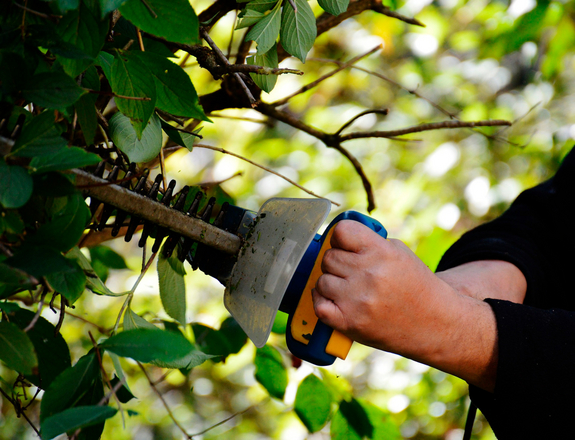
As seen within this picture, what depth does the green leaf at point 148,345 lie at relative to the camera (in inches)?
12.0

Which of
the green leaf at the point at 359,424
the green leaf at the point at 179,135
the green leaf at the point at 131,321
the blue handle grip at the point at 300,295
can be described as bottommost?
the green leaf at the point at 359,424

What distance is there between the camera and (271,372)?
0.75 meters

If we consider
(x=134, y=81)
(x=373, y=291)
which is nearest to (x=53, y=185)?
(x=134, y=81)

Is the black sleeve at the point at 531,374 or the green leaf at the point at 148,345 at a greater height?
the green leaf at the point at 148,345

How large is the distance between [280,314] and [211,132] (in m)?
1.30

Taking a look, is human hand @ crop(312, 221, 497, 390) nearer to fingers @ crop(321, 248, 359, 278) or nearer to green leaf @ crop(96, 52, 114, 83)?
fingers @ crop(321, 248, 359, 278)

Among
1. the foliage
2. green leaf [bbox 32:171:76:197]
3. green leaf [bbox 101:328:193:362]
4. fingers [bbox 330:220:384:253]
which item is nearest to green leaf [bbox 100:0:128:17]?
the foliage

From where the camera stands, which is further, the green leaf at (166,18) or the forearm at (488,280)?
the forearm at (488,280)

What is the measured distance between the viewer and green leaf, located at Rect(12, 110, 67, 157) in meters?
0.28

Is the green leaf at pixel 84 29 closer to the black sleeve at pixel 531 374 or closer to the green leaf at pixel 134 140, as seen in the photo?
the green leaf at pixel 134 140

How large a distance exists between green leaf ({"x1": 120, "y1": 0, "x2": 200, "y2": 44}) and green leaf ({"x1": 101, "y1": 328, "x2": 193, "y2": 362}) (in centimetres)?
21

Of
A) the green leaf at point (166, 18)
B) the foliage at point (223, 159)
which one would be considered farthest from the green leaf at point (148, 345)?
the green leaf at point (166, 18)

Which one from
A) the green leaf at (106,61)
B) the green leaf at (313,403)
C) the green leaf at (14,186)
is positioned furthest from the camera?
the green leaf at (313,403)

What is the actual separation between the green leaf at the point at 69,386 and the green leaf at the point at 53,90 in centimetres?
18
